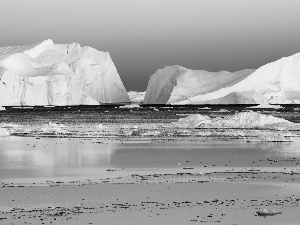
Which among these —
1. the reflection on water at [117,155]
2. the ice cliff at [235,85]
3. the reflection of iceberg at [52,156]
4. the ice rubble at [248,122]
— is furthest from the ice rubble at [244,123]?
the ice cliff at [235,85]

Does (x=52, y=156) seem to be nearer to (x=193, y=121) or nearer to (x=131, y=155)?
(x=131, y=155)

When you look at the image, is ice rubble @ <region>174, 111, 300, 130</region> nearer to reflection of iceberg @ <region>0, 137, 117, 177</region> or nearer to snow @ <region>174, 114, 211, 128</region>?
snow @ <region>174, 114, 211, 128</region>

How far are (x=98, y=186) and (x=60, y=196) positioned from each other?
59.6 inches

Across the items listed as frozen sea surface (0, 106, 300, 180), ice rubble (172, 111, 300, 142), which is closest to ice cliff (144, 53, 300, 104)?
ice rubble (172, 111, 300, 142)

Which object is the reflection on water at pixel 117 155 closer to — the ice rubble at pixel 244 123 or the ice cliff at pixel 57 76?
the ice rubble at pixel 244 123

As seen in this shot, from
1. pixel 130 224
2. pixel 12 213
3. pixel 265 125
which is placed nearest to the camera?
pixel 130 224

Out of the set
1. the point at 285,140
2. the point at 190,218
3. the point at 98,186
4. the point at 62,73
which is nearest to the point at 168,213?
the point at 190,218

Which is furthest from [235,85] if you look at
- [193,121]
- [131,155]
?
[131,155]

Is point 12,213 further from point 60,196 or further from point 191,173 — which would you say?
point 191,173

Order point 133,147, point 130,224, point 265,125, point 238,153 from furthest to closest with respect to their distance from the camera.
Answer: point 265,125, point 133,147, point 238,153, point 130,224

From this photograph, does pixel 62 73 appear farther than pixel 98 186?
Yes

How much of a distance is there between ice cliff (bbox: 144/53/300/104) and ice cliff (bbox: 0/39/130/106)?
359 inches

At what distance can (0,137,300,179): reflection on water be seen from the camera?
17.7 metres

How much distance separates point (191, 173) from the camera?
645 inches
